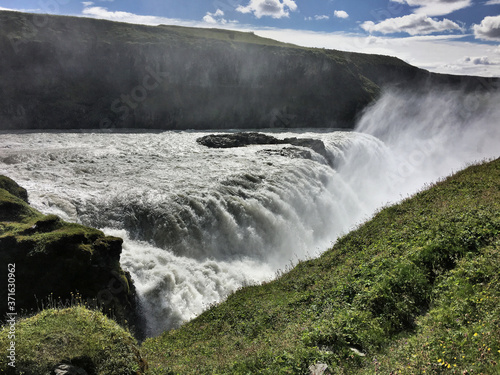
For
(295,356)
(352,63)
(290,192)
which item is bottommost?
(290,192)

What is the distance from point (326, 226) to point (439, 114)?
295ft

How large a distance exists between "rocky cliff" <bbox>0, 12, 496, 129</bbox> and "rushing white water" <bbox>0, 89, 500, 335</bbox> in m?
28.0

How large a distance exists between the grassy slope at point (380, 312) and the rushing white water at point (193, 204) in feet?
13.0

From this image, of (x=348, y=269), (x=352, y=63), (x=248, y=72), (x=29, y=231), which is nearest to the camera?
(x=348, y=269)

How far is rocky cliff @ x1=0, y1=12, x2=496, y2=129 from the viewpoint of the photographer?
60938 millimetres

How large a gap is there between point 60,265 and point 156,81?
6909 cm

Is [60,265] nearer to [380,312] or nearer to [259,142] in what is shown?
[380,312]

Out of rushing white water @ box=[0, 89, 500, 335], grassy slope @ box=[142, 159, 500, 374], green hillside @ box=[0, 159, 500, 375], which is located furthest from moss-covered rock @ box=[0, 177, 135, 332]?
green hillside @ box=[0, 159, 500, 375]

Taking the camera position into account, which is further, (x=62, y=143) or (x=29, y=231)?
(x=62, y=143)

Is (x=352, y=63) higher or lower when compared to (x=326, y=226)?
higher

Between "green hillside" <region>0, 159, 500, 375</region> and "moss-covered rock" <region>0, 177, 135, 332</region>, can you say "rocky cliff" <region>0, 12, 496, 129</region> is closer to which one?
"moss-covered rock" <region>0, 177, 135, 332</region>

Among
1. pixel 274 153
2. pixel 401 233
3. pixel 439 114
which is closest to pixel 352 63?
pixel 439 114

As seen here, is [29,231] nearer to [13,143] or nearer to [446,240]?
[446,240]

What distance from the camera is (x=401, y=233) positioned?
11094 mm
